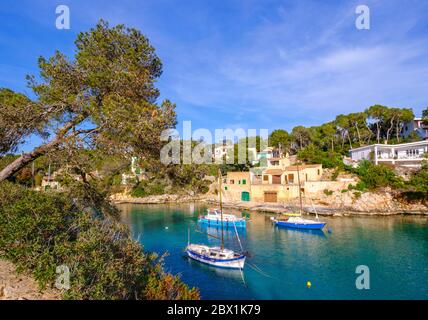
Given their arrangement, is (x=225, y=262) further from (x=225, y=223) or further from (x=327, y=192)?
(x=327, y=192)

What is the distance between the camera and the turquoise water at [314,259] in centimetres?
1492

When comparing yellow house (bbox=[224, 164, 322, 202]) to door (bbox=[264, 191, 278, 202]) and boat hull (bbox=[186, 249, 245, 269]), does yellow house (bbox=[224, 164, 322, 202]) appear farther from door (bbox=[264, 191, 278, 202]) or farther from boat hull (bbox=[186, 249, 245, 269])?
boat hull (bbox=[186, 249, 245, 269])

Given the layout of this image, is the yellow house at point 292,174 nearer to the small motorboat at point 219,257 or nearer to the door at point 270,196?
the door at point 270,196

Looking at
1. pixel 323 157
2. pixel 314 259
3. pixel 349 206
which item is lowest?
pixel 314 259

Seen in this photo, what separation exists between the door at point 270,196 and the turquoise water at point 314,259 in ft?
32.2

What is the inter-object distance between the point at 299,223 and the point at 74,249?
25521mm

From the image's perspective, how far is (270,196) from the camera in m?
42.3

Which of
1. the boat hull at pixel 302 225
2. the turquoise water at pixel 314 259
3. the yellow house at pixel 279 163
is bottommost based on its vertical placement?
the turquoise water at pixel 314 259

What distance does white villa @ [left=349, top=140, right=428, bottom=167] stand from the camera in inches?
1524

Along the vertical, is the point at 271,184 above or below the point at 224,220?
above

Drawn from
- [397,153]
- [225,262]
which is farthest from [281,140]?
[225,262]

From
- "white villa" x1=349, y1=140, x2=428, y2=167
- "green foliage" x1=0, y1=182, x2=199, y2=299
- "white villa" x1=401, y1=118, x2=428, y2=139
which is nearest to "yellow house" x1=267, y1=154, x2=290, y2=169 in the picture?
"white villa" x1=349, y1=140, x2=428, y2=167

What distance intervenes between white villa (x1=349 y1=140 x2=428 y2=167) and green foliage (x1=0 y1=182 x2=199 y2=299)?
137 feet

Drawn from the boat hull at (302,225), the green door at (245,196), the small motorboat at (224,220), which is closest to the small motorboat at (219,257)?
the small motorboat at (224,220)
